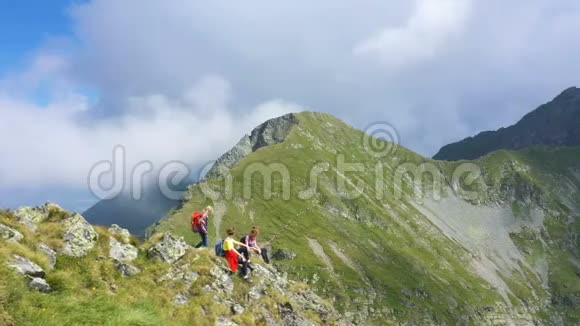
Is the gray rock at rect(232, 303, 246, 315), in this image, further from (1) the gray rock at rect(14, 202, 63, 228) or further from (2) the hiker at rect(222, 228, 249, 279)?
(1) the gray rock at rect(14, 202, 63, 228)

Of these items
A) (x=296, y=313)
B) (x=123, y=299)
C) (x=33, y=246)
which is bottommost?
(x=296, y=313)

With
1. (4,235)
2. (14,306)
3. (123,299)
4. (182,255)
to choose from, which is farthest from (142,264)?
(14,306)

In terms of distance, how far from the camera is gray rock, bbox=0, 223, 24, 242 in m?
22.8

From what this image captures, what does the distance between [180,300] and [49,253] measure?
7.16 meters

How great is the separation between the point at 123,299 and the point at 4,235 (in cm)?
640

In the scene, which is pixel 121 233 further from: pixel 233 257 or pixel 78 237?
pixel 233 257

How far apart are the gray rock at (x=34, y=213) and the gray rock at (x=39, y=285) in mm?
6483

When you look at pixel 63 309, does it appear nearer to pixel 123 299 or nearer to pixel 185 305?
pixel 123 299

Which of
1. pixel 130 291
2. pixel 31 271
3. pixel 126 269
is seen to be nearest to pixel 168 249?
pixel 126 269

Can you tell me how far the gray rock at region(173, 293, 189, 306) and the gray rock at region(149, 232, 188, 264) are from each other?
148 inches

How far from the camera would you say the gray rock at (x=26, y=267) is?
67.4ft

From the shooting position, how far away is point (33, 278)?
2045cm

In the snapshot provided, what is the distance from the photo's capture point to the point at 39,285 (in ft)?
67.2

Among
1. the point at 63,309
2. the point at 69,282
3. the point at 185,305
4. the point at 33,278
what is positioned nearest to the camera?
the point at 63,309
